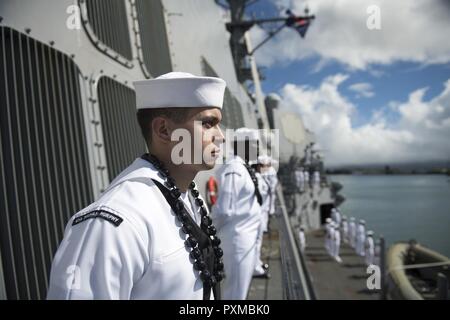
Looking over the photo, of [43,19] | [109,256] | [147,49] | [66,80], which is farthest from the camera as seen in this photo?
[147,49]

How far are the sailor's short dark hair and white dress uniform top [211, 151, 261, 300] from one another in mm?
1725

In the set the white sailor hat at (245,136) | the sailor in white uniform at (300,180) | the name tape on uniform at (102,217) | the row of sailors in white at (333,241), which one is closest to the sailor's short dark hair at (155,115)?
the name tape on uniform at (102,217)

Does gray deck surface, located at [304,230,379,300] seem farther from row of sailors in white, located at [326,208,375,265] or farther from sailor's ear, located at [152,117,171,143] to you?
sailor's ear, located at [152,117,171,143]

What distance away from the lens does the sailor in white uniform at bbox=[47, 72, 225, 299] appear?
2.10ft

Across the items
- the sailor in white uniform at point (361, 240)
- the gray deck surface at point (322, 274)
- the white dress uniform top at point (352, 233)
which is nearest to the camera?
the gray deck surface at point (322, 274)

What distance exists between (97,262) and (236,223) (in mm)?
2065

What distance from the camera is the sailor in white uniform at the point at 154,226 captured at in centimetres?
64

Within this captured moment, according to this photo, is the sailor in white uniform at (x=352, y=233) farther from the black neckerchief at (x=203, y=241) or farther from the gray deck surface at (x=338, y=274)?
the black neckerchief at (x=203, y=241)

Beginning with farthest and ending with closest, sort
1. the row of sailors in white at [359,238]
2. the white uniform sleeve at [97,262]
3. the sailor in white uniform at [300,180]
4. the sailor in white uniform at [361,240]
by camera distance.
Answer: the sailor in white uniform at [300,180] → the sailor in white uniform at [361,240] → the row of sailors in white at [359,238] → the white uniform sleeve at [97,262]

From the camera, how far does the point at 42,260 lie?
1.26 m

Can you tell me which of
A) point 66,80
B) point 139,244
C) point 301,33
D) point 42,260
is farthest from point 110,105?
point 301,33

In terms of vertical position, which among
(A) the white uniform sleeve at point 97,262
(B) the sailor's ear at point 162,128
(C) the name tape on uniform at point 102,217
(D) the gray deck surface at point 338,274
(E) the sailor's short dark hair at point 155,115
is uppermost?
(E) the sailor's short dark hair at point 155,115

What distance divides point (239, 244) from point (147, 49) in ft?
4.66
